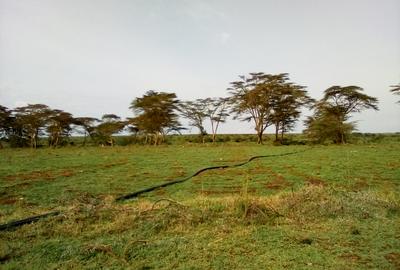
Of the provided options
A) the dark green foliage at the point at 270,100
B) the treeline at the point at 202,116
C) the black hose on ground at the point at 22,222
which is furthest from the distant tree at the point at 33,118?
the black hose on ground at the point at 22,222

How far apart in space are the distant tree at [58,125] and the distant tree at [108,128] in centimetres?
355

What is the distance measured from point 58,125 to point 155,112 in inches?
445

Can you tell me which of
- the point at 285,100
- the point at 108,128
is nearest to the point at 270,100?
the point at 285,100

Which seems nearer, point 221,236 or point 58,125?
point 221,236

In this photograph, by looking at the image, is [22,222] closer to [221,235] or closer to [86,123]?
[221,235]

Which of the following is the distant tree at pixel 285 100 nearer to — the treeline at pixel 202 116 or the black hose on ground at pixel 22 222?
the treeline at pixel 202 116

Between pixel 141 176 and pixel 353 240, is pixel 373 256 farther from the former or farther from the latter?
pixel 141 176

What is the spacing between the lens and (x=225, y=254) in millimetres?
3805

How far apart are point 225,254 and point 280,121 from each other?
3577cm

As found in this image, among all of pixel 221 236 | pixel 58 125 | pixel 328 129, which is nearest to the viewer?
pixel 221 236

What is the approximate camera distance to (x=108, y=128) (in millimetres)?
42750

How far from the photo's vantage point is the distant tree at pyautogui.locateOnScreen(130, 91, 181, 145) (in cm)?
4044

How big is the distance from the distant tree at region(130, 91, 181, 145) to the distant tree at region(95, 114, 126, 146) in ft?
7.59

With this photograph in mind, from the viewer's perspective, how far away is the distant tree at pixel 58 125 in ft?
129
